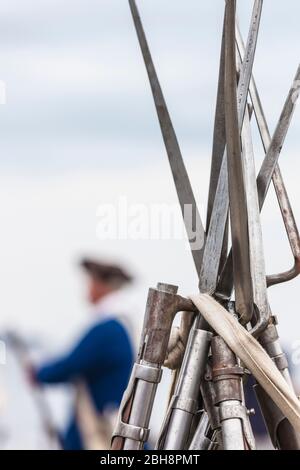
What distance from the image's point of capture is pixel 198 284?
1.77 metres

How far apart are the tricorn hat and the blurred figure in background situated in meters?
0.05

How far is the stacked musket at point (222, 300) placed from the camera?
1.66 metres

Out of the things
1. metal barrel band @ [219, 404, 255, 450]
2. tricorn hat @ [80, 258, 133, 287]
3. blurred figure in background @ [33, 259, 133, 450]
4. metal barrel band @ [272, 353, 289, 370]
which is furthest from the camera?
tricorn hat @ [80, 258, 133, 287]

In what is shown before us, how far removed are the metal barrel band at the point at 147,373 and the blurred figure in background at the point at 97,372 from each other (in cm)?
155

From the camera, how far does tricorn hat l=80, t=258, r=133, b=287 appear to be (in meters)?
3.40

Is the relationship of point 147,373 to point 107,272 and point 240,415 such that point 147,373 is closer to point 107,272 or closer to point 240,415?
point 240,415

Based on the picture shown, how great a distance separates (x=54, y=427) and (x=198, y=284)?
2.11 m

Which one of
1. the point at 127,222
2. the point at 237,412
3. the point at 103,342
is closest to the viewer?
the point at 237,412

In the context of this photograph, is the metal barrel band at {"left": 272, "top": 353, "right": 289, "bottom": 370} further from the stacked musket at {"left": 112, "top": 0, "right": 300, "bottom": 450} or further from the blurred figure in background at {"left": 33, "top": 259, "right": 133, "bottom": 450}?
the blurred figure in background at {"left": 33, "top": 259, "right": 133, "bottom": 450}

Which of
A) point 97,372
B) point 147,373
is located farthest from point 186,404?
point 97,372

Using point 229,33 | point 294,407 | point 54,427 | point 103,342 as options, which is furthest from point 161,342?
point 54,427

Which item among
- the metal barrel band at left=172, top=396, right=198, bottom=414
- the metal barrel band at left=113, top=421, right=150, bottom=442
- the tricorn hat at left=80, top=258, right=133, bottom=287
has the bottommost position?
the metal barrel band at left=113, top=421, right=150, bottom=442

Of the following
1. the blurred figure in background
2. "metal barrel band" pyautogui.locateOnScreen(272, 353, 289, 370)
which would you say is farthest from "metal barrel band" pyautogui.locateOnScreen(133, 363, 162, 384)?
the blurred figure in background
